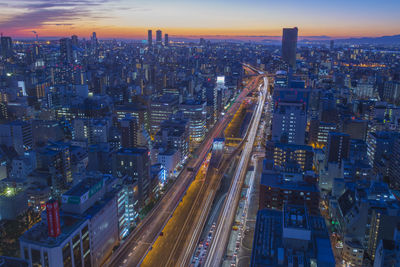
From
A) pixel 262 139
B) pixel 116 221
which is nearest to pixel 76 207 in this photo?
pixel 116 221

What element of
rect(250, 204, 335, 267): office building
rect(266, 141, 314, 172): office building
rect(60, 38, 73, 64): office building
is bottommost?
rect(266, 141, 314, 172): office building

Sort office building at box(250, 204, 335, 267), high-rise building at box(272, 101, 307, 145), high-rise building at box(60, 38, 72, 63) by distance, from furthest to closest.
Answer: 1. high-rise building at box(60, 38, 72, 63)
2. high-rise building at box(272, 101, 307, 145)
3. office building at box(250, 204, 335, 267)

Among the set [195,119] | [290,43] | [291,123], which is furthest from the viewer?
[290,43]

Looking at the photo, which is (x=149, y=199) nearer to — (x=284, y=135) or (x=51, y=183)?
(x=51, y=183)

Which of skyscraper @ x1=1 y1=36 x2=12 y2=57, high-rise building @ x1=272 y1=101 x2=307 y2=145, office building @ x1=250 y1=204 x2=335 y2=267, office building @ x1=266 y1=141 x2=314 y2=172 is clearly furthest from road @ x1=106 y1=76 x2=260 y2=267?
skyscraper @ x1=1 y1=36 x2=12 y2=57

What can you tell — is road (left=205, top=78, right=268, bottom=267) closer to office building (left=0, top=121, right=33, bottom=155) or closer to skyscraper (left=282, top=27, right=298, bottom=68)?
office building (left=0, top=121, right=33, bottom=155)

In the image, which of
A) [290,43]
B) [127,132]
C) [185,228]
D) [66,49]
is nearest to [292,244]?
[185,228]

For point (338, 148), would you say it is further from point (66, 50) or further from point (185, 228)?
point (66, 50)

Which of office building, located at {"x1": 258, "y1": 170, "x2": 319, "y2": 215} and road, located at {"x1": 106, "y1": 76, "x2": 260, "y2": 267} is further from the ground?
office building, located at {"x1": 258, "y1": 170, "x2": 319, "y2": 215}

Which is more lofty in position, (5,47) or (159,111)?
(5,47)

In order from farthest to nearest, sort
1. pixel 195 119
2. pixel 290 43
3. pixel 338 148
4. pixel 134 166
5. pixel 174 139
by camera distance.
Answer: pixel 290 43
pixel 195 119
pixel 174 139
pixel 338 148
pixel 134 166

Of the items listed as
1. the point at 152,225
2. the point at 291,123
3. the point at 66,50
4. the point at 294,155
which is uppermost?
the point at 66,50
